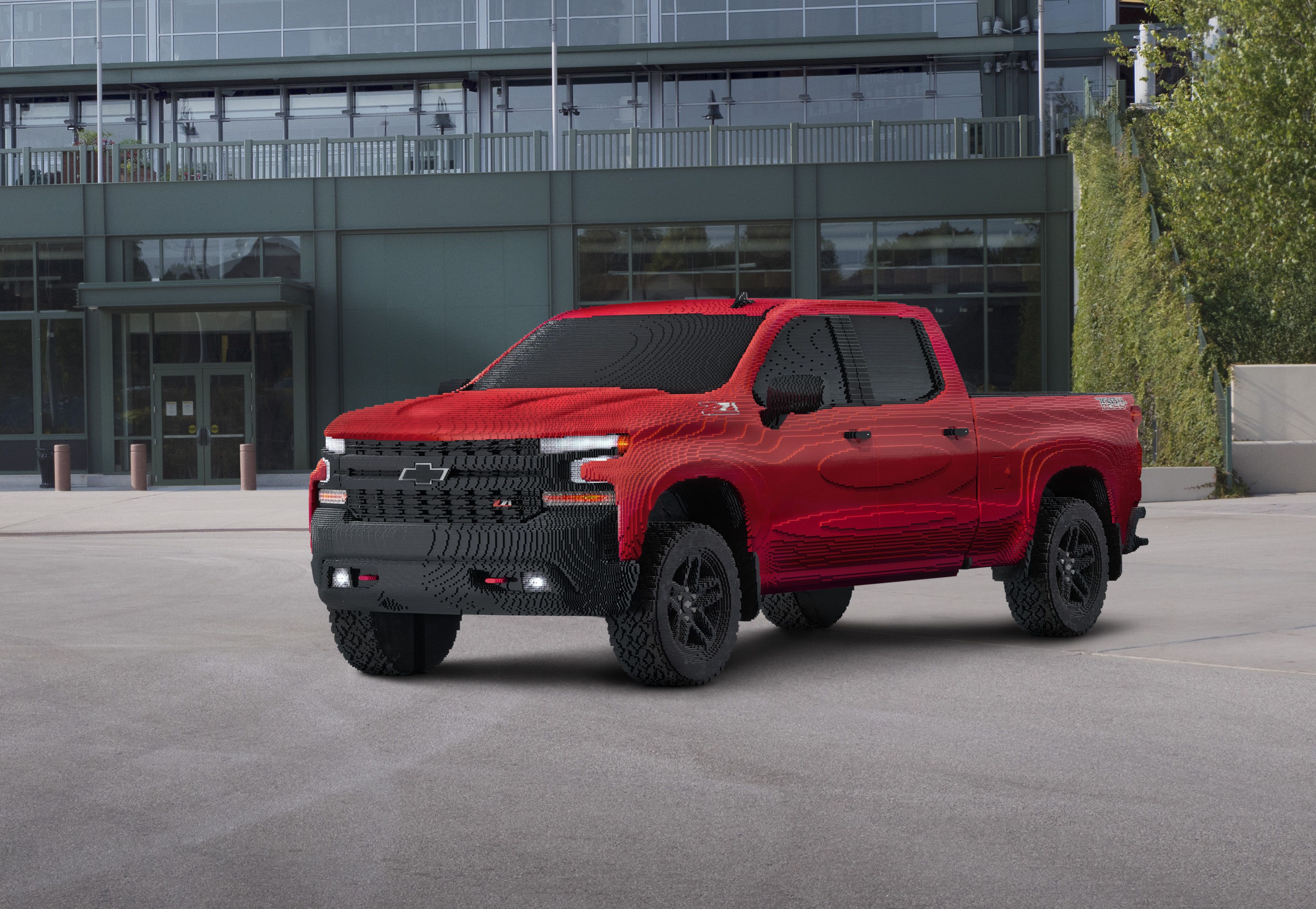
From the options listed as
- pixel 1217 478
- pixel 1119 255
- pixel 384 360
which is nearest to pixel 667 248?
pixel 384 360

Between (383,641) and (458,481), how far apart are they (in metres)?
1.36

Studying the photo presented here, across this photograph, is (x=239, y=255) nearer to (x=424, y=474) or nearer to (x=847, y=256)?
(x=847, y=256)

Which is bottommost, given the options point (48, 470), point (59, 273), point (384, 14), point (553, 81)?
point (48, 470)

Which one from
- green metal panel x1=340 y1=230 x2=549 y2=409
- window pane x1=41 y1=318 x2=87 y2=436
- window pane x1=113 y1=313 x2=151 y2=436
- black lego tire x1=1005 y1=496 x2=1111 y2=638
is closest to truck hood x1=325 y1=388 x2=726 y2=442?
black lego tire x1=1005 y1=496 x2=1111 y2=638

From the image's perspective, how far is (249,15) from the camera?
43.1m

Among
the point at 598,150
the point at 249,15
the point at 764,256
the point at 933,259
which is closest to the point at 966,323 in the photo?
the point at 933,259

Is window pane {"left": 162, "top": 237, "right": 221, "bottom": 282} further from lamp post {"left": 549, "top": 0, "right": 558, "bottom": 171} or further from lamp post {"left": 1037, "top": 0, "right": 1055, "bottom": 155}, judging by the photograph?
lamp post {"left": 1037, "top": 0, "right": 1055, "bottom": 155}

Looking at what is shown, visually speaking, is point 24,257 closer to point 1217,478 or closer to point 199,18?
point 199,18

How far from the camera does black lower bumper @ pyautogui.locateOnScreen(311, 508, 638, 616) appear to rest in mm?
8305

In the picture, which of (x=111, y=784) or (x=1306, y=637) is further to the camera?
(x=1306, y=637)

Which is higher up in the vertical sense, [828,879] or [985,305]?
[985,305]

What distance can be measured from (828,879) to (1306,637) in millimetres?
6537

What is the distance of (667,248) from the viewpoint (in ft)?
115

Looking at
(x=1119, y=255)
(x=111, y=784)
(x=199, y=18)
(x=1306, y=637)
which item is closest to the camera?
(x=111, y=784)
